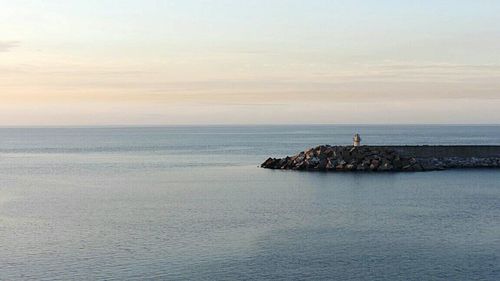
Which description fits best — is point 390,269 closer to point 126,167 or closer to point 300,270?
point 300,270

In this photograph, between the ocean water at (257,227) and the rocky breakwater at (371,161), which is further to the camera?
the rocky breakwater at (371,161)

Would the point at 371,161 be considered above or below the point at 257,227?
above

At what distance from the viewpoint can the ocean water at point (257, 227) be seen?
26359 mm

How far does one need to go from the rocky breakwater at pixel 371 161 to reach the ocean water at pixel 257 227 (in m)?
2.81

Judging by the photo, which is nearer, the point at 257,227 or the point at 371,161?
the point at 257,227

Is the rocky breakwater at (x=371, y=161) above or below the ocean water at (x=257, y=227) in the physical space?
above

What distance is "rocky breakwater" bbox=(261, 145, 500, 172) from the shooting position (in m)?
63.0

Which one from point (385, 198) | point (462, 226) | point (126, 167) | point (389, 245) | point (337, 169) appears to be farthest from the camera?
point (126, 167)

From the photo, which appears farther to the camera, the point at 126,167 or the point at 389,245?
the point at 126,167

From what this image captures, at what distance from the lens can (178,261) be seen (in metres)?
27.4

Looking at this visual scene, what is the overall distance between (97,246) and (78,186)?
26917 millimetres

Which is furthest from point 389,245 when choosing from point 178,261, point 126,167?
point 126,167

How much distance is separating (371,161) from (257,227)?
29.9 meters

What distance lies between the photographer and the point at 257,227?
35.0 meters
